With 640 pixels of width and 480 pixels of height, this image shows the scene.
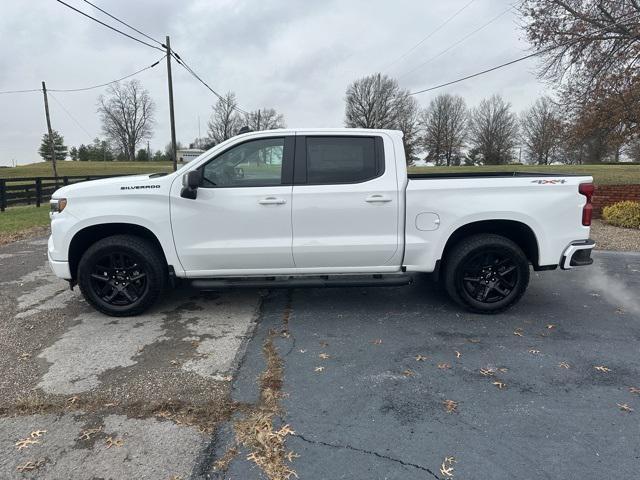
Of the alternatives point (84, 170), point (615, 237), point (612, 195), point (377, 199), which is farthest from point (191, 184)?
point (84, 170)

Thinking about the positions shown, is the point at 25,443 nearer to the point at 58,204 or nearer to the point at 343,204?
the point at 58,204

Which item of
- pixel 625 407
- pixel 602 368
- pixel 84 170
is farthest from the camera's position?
pixel 84 170

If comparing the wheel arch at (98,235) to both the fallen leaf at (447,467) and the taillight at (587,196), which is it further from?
the taillight at (587,196)

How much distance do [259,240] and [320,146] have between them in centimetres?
114

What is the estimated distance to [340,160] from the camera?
14.9ft

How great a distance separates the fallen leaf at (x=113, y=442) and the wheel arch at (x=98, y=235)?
218cm

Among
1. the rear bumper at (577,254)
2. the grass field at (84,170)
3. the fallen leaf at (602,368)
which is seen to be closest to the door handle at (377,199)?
the rear bumper at (577,254)

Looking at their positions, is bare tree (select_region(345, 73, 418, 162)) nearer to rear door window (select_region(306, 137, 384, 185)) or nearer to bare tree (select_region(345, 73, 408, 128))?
bare tree (select_region(345, 73, 408, 128))

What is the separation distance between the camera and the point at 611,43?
1374cm

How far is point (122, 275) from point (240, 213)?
1411 millimetres

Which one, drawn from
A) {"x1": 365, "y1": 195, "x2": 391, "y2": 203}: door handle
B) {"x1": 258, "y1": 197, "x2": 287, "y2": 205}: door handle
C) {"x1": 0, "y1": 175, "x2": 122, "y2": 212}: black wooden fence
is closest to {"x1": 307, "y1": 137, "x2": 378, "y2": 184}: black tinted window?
{"x1": 365, "y1": 195, "x2": 391, "y2": 203}: door handle

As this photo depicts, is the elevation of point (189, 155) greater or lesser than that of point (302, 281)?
greater

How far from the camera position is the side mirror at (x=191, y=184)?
4.18 meters

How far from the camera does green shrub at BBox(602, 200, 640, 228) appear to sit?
10586 mm
